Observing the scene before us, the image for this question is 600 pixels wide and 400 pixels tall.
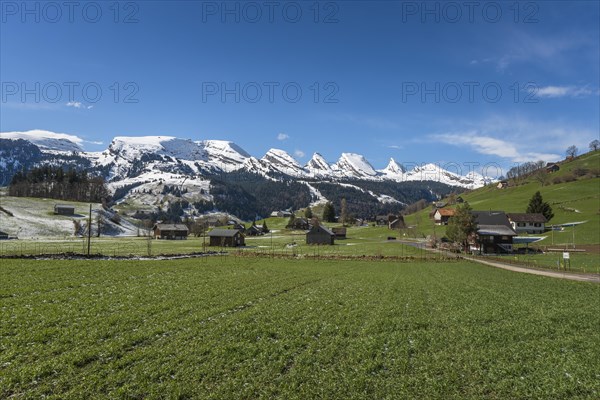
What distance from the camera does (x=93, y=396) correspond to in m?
12.0

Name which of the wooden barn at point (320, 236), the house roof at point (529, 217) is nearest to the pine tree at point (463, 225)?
the wooden barn at point (320, 236)

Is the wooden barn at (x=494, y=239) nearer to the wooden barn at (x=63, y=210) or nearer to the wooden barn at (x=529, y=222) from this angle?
the wooden barn at (x=529, y=222)

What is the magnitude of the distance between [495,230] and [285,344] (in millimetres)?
106281

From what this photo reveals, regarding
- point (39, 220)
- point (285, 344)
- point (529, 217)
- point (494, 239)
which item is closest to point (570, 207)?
point (529, 217)

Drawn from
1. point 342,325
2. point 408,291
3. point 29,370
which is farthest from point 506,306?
point 29,370

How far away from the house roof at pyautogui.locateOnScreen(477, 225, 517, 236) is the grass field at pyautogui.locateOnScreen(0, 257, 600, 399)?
77.1 m

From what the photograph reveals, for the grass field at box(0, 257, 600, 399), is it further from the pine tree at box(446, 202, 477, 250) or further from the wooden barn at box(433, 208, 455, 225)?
the wooden barn at box(433, 208, 455, 225)

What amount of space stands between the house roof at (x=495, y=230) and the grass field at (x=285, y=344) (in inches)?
3035

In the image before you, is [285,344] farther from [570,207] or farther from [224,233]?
[570,207]

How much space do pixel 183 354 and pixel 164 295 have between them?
14.5 metres

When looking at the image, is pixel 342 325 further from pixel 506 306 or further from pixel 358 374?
pixel 506 306

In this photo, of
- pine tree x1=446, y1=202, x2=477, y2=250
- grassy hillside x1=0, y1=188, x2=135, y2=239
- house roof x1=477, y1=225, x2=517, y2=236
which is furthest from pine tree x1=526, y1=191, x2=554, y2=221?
grassy hillside x1=0, y1=188, x2=135, y2=239

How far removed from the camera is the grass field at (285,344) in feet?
44.0

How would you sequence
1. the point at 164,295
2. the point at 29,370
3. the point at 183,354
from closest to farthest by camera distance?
the point at 29,370 → the point at 183,354 → the point at 164,295
